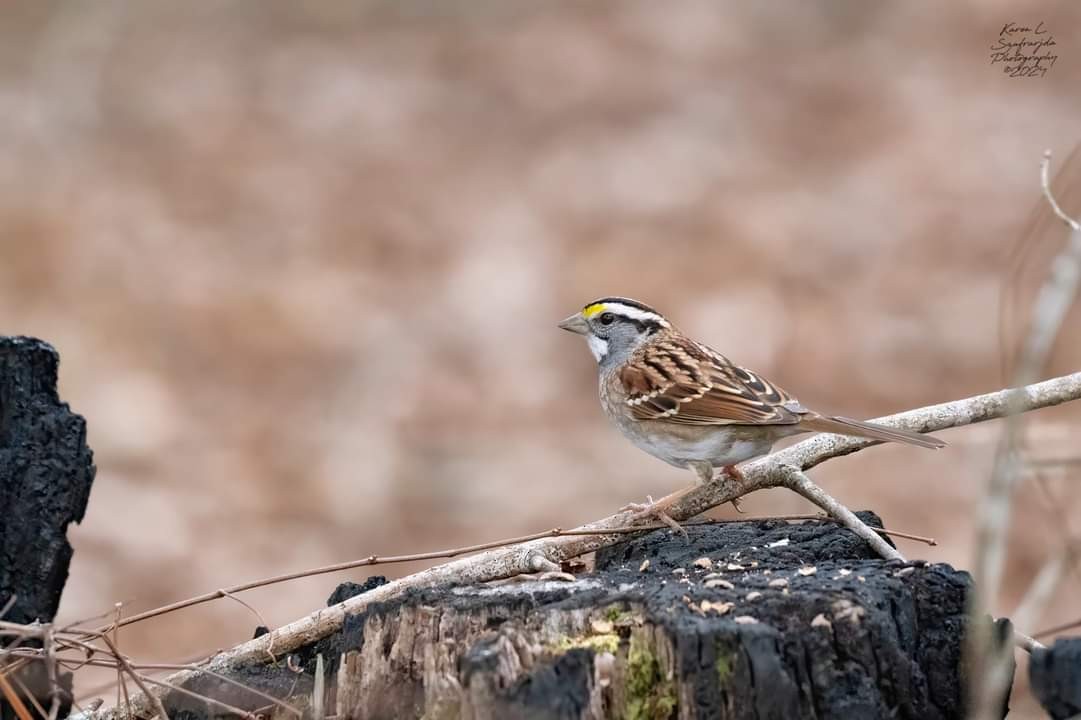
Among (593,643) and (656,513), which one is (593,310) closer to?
(656,513)

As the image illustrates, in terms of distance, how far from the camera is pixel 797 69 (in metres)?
11.9

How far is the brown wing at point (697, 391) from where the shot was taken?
5.15 m

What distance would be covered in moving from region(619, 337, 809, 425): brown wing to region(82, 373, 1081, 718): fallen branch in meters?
0.22

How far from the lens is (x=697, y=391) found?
5410 millimetres

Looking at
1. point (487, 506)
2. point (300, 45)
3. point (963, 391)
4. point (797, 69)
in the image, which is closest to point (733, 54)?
point (797, 69)

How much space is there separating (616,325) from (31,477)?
2437 millimetres

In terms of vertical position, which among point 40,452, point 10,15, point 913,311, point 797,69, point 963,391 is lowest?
point 40,452

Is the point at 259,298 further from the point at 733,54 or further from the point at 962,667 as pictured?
the point at 962,667

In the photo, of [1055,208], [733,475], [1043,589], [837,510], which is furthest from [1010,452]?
[733,475]

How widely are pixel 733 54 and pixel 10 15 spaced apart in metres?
6.09

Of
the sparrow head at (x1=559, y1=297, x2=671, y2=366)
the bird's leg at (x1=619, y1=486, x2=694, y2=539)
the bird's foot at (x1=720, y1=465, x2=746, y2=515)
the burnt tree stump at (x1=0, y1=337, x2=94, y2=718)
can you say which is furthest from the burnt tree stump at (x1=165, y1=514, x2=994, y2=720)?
the sparrow head at (x1=559, y1=297, x2=671, y2=366)

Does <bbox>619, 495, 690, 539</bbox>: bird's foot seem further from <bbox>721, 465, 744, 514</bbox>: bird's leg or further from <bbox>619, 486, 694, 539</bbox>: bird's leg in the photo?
<bbox>721, 465, 744, 514</bbox>: bird's leg

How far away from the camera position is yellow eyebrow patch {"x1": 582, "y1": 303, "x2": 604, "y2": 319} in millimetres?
5777

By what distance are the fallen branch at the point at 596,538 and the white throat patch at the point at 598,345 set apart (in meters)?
0.98
